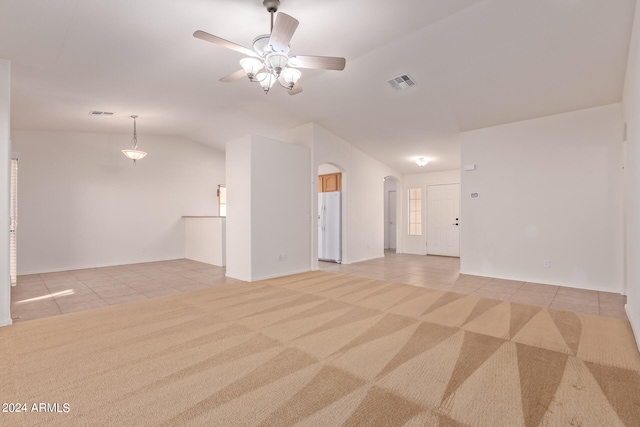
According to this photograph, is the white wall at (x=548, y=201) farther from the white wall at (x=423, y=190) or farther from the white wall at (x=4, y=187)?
the white wall at (x=4, y=187)

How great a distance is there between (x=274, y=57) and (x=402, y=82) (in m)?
2.63

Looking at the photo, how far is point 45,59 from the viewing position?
356cm

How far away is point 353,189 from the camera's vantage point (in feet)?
24.8

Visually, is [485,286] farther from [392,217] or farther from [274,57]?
[392,217]

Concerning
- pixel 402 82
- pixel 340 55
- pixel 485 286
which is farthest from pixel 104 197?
pixel 485 286

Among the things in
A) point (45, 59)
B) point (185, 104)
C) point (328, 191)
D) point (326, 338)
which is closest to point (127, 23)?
point (45, 59)

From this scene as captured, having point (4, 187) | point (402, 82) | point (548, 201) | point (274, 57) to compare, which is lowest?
point (548, 201)

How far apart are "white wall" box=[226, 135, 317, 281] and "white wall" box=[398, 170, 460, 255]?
167 inches

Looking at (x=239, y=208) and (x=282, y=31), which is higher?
(x=282, y=31)

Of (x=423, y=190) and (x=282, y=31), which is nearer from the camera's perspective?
(x=282, y=31)

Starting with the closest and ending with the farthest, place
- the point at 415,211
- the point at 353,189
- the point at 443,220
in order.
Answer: the point at 353,189, the point at 443,220, the point at 415,211

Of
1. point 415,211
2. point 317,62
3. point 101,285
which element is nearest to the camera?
point 317,62

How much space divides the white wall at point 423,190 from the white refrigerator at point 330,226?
2938mm

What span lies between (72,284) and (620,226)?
8.77 metres
